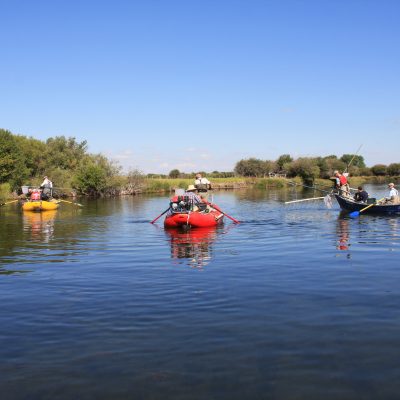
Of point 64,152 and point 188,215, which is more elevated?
point 64,152

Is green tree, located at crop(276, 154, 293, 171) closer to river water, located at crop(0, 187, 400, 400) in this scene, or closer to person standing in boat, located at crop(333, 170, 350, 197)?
person standing in boat, located at crop(333, 170, 350, 197)

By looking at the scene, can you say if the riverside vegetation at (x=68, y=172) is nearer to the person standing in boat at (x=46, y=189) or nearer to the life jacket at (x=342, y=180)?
the person standing in boat at (x=46, y=189)

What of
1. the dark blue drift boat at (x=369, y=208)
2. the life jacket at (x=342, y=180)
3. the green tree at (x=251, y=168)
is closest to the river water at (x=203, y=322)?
the dark blue drift boat at (x=369, y=208)

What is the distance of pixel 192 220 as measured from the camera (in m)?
23.5

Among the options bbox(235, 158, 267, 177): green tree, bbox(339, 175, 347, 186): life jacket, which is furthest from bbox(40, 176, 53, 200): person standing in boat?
bbox(235, 158, 267, 177): green tree

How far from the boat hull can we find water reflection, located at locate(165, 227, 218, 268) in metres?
0.30

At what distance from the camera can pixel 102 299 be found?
1061 cm

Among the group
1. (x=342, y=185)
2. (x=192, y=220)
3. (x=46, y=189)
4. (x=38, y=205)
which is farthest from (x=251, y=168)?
(x=192, y=220)

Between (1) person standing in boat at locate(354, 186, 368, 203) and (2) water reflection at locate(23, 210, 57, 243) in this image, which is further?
(1) person standing in boat at locate(354, 186, 368, 203)

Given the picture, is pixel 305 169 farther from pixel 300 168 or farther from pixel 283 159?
pixel 283 159

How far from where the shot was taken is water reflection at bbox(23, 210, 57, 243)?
22969 millimetres

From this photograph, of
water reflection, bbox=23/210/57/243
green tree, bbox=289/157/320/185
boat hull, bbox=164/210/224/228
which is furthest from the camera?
green tree, bbox=289/157/320/185

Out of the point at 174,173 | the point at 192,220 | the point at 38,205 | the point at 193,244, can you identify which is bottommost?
the point at 193,244

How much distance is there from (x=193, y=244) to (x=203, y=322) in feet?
35.2
